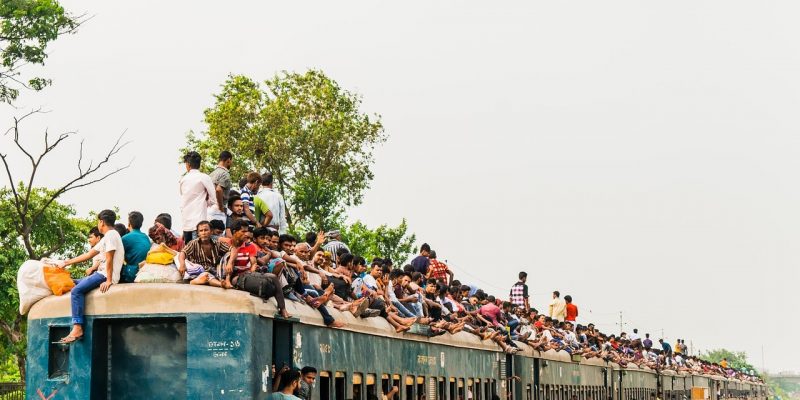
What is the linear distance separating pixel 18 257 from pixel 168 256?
30.9 meters

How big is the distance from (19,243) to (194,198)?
29869 millimetres

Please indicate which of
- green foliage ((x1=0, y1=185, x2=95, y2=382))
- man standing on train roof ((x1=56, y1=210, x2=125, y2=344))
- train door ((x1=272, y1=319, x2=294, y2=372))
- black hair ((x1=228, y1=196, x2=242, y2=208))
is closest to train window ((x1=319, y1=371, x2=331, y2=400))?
train door ((x1=272, y1=319, x2=294, y2=372))

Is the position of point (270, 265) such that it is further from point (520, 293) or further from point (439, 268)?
point (520, 293)

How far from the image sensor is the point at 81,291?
390 inches

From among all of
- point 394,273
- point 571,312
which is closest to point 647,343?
point 571,312

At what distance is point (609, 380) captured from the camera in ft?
106

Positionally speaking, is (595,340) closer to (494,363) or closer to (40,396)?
(494,363)

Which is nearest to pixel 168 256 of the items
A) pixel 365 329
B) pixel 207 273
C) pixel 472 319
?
pixel 207 273

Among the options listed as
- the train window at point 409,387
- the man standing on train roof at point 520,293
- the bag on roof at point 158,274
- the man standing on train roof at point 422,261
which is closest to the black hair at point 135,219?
the bag on roof at point 158,274

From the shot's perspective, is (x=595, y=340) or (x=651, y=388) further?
(x=651, y=388)

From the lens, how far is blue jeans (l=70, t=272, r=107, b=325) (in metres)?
9.76

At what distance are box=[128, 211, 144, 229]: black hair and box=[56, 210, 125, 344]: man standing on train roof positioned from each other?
1.82 feet

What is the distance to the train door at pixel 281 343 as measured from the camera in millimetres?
10336

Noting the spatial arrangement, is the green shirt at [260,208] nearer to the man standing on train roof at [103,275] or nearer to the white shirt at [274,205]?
the white shirt at [274,205]
